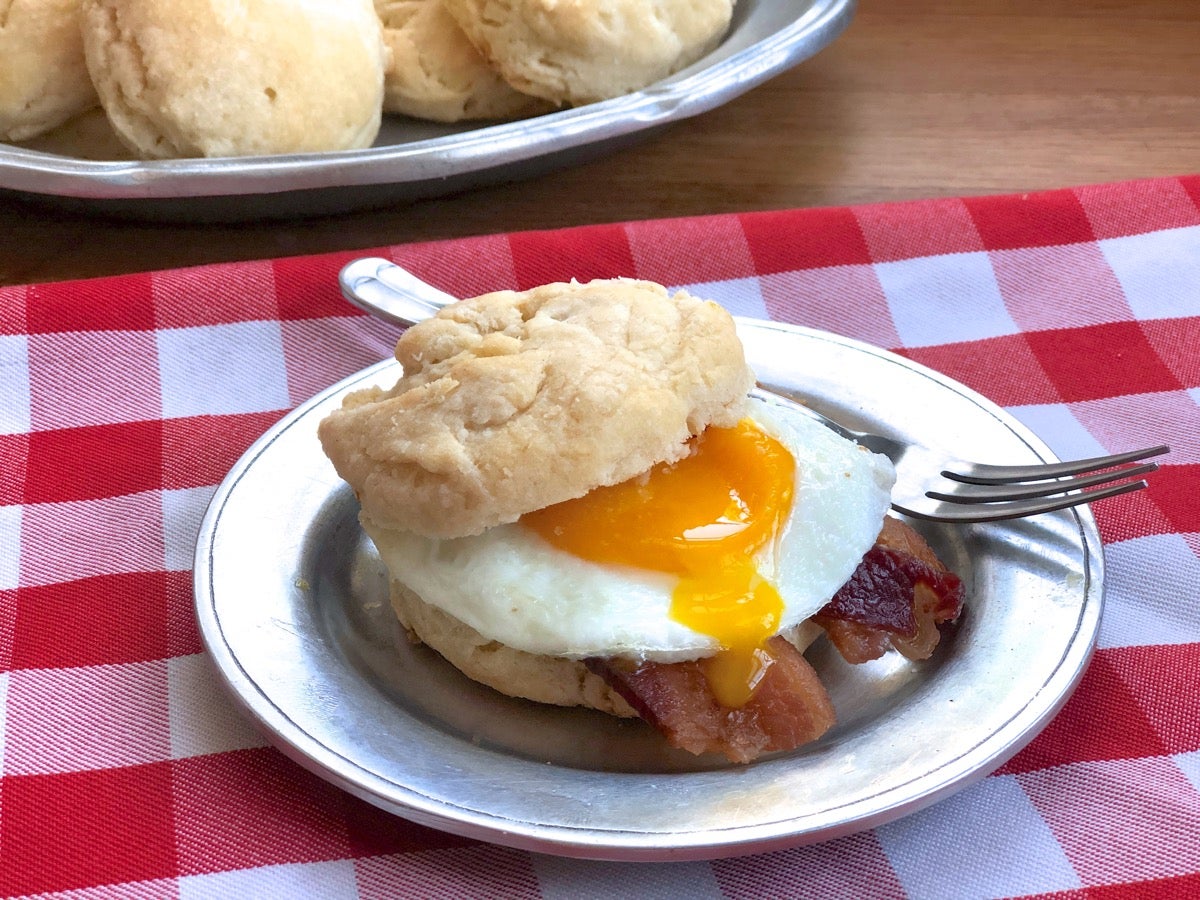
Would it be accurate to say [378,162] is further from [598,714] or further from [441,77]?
[598,714]

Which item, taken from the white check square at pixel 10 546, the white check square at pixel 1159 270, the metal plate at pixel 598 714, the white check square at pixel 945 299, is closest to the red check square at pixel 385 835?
the metal plate at pixel 598 714

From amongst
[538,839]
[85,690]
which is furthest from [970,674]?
[85,690]

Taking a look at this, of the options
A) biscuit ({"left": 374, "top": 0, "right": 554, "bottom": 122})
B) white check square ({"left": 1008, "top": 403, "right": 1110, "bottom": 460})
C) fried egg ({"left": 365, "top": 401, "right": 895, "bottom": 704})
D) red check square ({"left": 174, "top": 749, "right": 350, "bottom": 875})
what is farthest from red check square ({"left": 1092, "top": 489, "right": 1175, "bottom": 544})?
biscuit ({"left": 374, "top": 0, "right": 554, "bottom": 122})

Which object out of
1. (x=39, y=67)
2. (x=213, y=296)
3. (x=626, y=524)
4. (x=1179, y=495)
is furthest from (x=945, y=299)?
(x=39, y=67)

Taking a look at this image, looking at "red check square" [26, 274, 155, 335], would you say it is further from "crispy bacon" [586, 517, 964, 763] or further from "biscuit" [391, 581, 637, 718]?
"crispy bacon" [586, 517, 964, 763]

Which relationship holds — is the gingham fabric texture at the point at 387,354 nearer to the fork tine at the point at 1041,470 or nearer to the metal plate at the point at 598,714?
the metal plate at the point at 598,714

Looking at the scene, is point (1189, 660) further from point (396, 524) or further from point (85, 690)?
point (85, 690)
